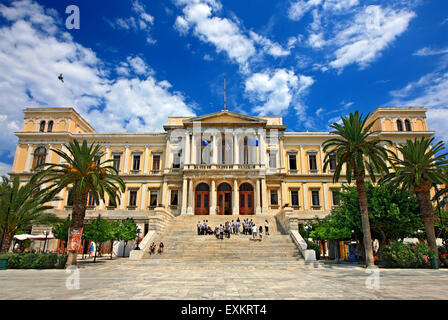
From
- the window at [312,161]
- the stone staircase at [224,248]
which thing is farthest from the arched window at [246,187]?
the stone staircase at [224,248]

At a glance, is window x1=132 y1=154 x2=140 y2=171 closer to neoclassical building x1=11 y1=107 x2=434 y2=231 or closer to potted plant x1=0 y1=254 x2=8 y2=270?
neoclassical building x1=11 y1=107 x2=434 y2=231

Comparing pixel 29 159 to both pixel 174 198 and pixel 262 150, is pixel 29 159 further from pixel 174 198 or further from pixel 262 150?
pixel 262 150

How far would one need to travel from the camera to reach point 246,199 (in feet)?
116

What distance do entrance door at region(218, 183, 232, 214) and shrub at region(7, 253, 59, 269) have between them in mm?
19666

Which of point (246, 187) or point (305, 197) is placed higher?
point (246, 187)

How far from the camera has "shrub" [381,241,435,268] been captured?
57.7ft

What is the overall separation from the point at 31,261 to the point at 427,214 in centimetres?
2611

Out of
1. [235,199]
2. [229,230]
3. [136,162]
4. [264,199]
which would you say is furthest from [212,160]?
[229,230]

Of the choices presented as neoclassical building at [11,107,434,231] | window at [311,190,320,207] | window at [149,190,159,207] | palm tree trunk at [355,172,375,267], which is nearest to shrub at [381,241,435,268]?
palm tree trunk at [355,172,375,267]

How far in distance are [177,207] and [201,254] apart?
16.8m

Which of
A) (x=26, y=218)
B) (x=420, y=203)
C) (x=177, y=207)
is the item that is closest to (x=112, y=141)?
(x=177, y=207)

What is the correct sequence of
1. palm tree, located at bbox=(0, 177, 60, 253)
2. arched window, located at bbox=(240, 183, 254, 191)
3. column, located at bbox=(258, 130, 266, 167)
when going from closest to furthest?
1. palm tree, located at bbox=(0, 177, 60, 253)
2. column, located at bbox=(258, 130, 266, 167)
3. arched window, located at bbox=(240, 183, 254, 191)

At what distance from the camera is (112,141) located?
39.8 metres

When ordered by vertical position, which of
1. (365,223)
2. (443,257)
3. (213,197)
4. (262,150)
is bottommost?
(443,257)
